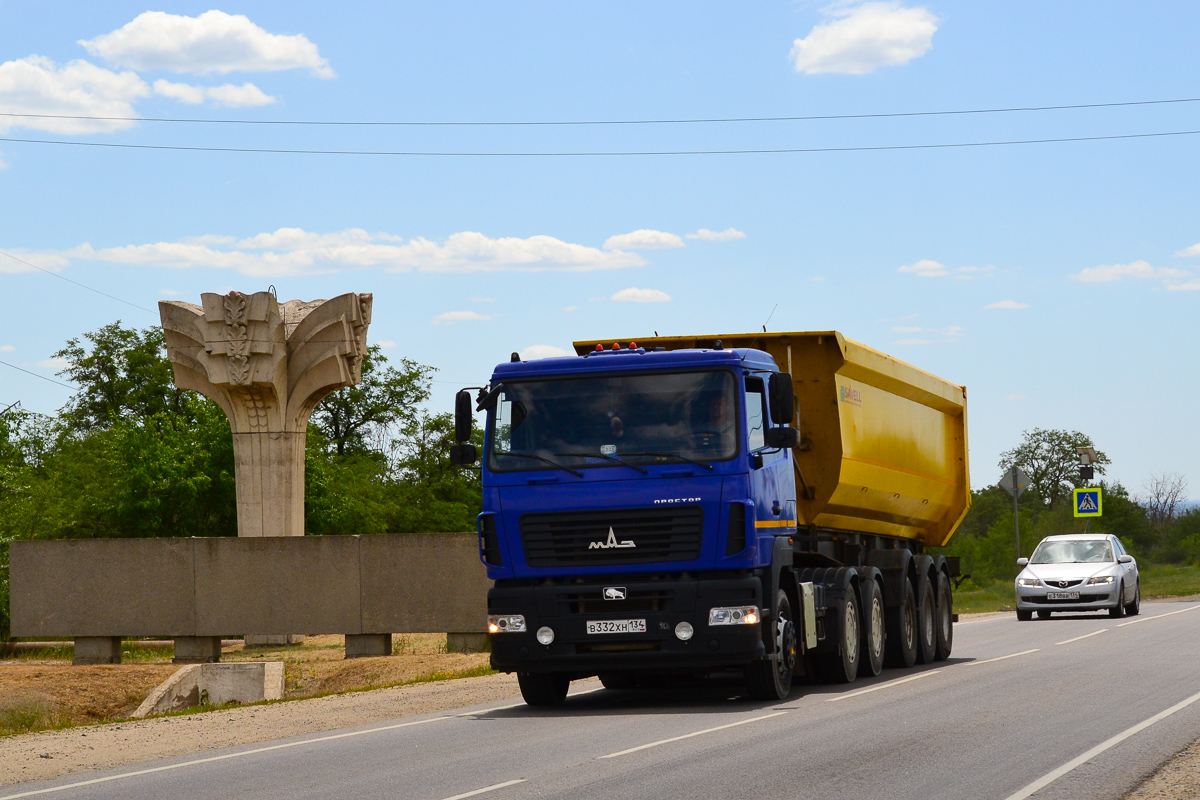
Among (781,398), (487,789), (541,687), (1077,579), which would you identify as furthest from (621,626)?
(1077,579)

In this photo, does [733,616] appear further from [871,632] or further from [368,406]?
[368,406]

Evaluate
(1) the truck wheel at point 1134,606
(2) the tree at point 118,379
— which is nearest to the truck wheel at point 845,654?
(1) the truck wheel at point 1134,606

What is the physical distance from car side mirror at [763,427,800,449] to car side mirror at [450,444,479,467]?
8.72 ft

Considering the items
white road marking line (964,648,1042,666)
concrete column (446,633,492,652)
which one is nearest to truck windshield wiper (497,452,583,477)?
white road marking line (964,648,1042,666)

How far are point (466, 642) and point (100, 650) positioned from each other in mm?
6965

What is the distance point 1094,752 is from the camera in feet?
34.1

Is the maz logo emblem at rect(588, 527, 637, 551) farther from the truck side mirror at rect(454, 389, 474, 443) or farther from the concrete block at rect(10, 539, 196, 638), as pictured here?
the concrete block at rect(10, 539, 196, 638)

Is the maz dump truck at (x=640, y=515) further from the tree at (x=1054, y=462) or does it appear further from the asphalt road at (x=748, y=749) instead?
the tree at (x=1054, y=462)

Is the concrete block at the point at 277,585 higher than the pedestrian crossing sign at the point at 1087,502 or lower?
lower

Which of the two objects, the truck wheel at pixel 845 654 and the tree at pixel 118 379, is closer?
→ the truck wheel at pixel 845 654

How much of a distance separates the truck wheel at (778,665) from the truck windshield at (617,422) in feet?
5.97

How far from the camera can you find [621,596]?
13578 millimetres

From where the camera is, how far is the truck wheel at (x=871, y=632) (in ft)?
57.0

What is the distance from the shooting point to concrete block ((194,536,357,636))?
25766 millimetres
